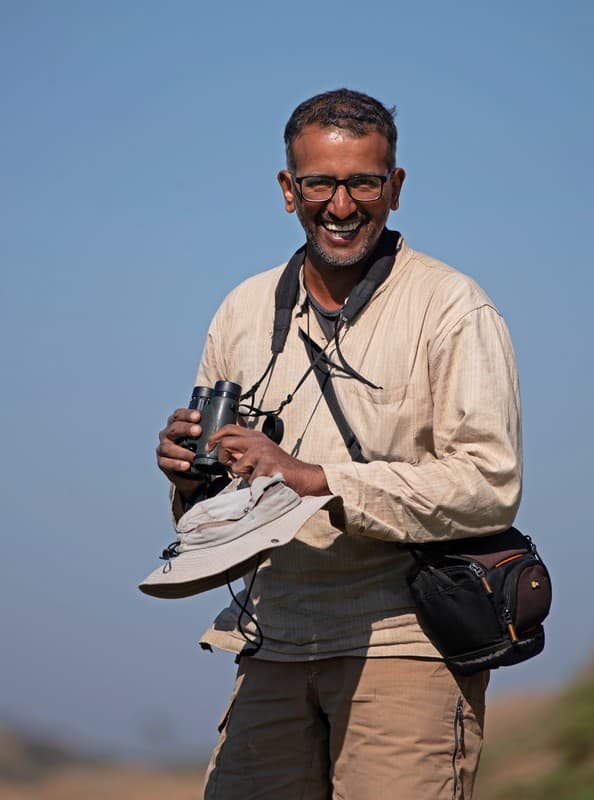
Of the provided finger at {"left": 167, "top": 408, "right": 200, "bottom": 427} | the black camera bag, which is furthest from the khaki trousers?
finger at {"left": 167, "top": 408, "right": 200, "bottom": 427}

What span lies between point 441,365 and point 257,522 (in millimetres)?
748

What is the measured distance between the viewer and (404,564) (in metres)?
3.82

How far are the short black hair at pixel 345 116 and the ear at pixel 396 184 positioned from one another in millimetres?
30

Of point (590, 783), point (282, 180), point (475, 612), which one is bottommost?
point (475, 612)

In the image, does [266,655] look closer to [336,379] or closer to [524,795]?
[336,379]

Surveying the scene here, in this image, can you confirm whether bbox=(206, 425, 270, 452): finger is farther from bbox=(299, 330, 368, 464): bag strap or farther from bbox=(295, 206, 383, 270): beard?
bbox=(295, 206, 383, 270): beard

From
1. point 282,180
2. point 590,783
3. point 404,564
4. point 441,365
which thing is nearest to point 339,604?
point 404,564

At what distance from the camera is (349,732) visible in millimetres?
3801

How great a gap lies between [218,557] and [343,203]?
122cm

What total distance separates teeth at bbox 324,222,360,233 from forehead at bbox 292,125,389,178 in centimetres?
15

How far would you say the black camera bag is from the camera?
364 cm

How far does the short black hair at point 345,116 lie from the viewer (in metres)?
4.04

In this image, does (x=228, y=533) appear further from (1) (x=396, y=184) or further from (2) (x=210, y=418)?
(1) (x=396, y=184)

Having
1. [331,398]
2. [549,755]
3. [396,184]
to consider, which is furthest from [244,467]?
[549,755]
